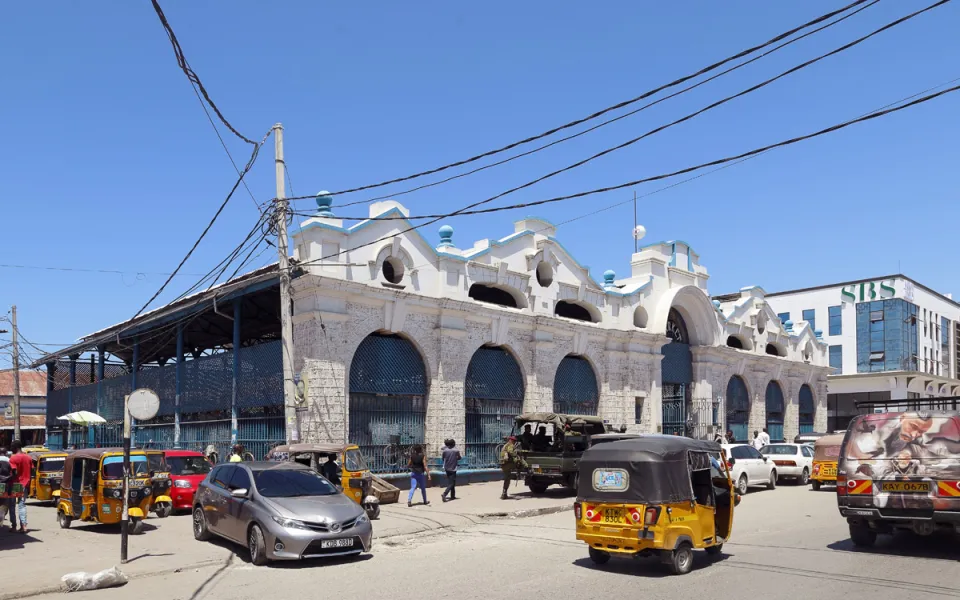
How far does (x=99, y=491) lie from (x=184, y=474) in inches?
146

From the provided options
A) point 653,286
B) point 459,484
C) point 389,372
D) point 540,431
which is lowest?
point 459,484

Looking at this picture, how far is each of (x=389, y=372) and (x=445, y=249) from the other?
4182mm

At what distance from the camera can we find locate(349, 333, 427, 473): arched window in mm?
22453

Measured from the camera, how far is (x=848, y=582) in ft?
32.4

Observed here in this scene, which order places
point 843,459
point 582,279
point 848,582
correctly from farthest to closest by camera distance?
point 582,279, point 843,459, point 848,582

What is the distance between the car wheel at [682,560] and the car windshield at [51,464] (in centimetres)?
1756

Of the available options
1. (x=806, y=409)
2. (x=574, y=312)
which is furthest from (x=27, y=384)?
(x=806, y=409)

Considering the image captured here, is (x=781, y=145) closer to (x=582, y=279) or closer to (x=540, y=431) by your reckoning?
(x=540, y=431)

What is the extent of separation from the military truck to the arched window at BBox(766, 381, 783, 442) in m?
20.9

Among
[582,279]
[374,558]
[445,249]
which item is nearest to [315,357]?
[445,249]

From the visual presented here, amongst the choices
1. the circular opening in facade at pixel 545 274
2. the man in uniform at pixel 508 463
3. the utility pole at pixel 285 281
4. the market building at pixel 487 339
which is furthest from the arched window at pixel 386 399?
the circular opening in facade at pixel 545 274

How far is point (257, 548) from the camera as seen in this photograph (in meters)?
11.8

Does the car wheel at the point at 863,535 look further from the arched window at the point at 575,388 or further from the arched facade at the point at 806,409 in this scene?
the arched facade at the point at 806,409

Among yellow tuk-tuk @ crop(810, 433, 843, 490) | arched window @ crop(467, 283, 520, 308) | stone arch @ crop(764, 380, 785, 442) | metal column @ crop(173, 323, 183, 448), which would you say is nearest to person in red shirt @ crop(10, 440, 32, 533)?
metal column @ crop(173, 323, 183, 448)
